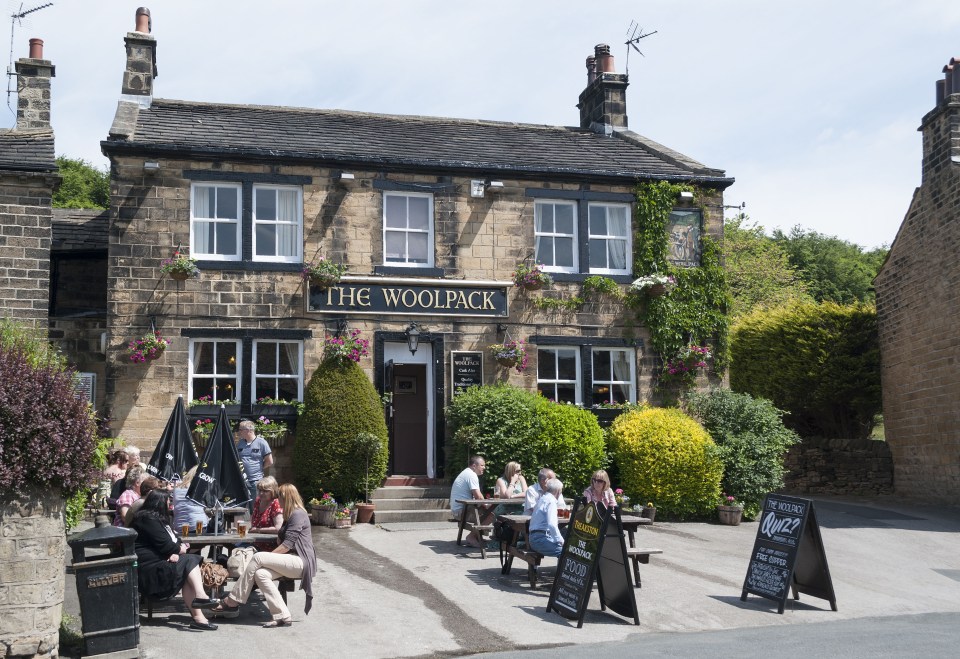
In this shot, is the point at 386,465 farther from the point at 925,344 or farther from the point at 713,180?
the point at 925,344

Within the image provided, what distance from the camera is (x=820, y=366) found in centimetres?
2422

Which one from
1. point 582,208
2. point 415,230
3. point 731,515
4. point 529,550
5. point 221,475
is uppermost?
point 582,208

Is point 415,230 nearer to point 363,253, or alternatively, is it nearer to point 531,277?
point 363,253

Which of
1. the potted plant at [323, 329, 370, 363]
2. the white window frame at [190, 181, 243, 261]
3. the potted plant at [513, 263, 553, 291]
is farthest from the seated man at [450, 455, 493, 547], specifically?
the white window frame at [190, 181, 243, 261]

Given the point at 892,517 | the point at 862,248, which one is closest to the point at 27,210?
the point at 892,517

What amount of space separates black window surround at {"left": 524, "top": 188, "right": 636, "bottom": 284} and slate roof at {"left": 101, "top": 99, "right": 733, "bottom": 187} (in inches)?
14.6

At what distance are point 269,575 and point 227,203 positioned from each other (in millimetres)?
9780

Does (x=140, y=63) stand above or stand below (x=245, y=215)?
above

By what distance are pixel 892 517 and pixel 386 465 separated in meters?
9.69

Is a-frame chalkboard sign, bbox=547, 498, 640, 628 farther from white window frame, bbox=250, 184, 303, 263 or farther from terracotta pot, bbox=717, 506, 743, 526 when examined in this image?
white window frame, bbox=250, 184, 303, 263

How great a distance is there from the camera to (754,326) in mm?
26812

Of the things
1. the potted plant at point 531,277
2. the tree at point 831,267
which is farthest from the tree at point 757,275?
the potted plant at point 531,277

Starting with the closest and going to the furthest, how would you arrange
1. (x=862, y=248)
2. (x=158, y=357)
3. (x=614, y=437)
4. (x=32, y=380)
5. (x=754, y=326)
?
1. (x=32, y=380)
2. (x=158, y=357)
3. (x=614, y=437)
4. (x=754, y=326)
5. (x=862, y=248)

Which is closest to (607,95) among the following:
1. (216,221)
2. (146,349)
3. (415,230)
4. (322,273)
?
(415,230)
